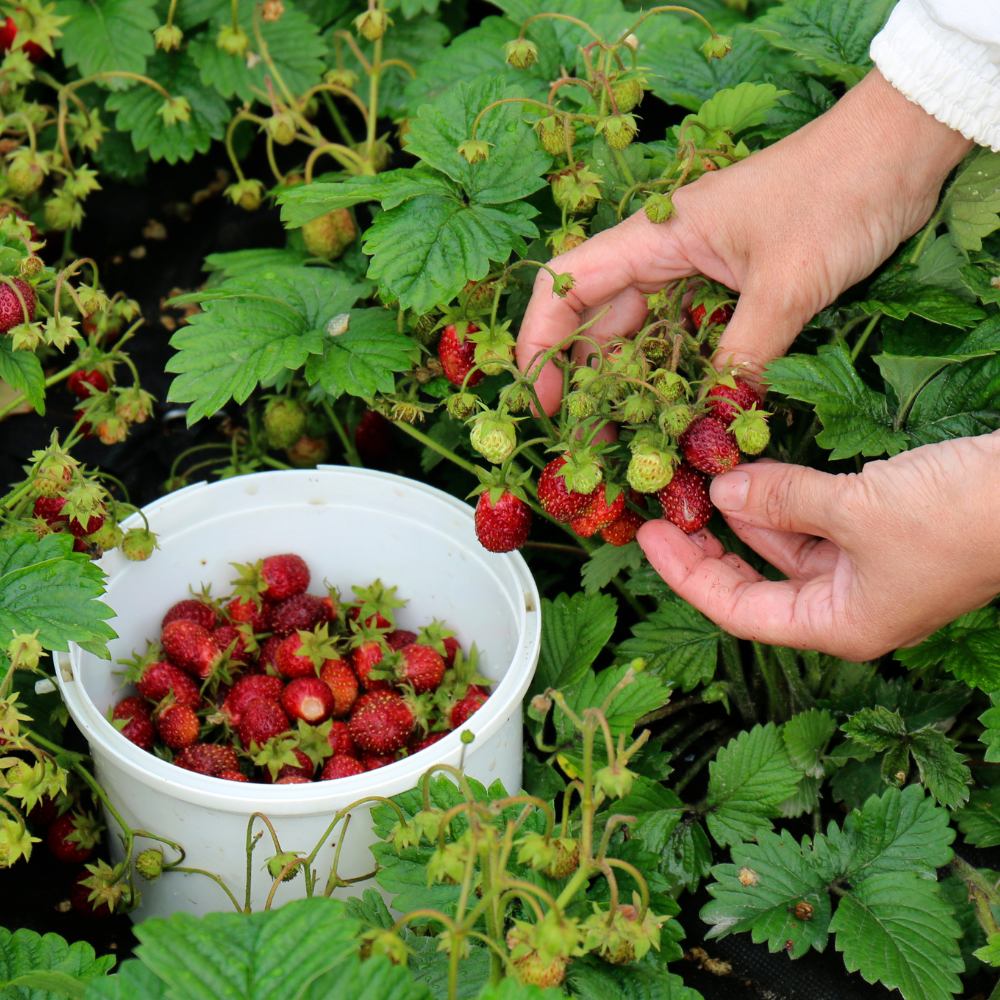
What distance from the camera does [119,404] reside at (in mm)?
1567

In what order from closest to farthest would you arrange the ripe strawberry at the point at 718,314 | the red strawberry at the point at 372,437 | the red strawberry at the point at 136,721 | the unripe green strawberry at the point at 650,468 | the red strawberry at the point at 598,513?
the unripe green strawberry at the point at 650,468 < the red strawberry at the point at 598,513 < the ripe strawberry at the point at 718,314 < the red strawberry at the point at 136,721 < the red strawberry at the point at 372,437

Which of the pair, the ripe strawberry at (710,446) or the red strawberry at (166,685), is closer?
the ripe strawberry at (710,446)

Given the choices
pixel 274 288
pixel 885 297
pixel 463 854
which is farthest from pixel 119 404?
pixel 885 297

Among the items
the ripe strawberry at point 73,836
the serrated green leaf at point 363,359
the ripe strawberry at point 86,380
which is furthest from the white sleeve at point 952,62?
the ripe strawberry at point 73,836

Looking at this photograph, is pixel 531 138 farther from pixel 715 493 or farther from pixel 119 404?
pixel 119 404

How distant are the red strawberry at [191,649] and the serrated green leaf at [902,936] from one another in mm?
955

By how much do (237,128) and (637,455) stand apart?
5.30 feet

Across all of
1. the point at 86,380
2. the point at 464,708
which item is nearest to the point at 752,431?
the point at 464,708

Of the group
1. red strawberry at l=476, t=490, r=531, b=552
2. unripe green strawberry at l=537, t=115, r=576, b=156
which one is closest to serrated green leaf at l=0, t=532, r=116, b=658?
red strawberry at l=476, t=490, r=531, b=552

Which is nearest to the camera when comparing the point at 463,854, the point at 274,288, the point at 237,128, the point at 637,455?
the point at 463,854

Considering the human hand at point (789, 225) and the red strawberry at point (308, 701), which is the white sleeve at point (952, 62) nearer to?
the human hand at point (789, 225)

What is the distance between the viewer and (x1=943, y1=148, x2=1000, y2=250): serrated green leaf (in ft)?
4.17

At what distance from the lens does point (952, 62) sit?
1.20 metres

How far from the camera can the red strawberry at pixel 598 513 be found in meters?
1.21
